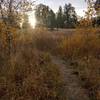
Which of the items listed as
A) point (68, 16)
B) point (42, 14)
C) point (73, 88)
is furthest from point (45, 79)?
point (68, 16)

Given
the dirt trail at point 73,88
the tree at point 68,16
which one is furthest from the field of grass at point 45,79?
the tree at point 68,16

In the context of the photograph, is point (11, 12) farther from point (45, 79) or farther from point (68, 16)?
point (68, 16)

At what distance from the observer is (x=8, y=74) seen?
315 inches

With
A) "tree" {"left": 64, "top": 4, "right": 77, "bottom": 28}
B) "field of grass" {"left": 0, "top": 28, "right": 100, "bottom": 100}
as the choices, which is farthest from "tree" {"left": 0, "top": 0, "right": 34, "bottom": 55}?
"tree" {"left": 64, "top": 4, "right": 77, "bottom": 28}

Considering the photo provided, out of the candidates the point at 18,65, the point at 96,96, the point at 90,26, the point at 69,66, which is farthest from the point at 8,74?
the point at 90,26

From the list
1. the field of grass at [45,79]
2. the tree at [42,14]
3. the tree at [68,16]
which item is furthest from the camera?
the tree at [68,16]

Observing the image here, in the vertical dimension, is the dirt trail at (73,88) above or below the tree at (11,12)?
below

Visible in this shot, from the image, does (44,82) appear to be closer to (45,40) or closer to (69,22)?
(45,40)

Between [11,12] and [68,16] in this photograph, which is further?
[68,16]

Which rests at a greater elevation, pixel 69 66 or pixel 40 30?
pixel 40 30

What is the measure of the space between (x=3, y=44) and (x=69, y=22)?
49.3 meters

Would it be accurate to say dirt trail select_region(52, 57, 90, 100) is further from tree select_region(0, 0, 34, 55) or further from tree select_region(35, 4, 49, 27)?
tree select_region(35, 4, 49, 27)

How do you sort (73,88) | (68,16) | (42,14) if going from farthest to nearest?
(68,16) < (42,14) < (73,88)

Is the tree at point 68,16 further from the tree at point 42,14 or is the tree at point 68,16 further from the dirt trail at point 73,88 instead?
the dirt trail at point 73,88
